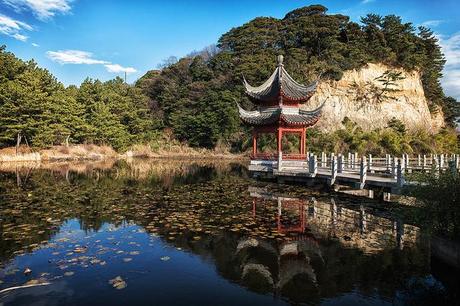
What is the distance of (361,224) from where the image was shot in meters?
12.0

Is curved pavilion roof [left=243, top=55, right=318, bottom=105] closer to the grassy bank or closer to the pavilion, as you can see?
the pavilion

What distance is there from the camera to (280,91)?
981 inches

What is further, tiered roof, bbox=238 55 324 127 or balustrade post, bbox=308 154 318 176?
tiered roof, bbox=238 55 324 127

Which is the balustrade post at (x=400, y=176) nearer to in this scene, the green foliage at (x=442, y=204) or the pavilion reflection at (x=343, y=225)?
the pavilion reflection at (x=343, y=225)

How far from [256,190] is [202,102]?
35749 millimetres

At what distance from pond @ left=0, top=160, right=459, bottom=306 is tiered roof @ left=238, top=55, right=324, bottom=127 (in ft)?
34.9

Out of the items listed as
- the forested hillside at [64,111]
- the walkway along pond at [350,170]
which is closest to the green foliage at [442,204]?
the walkway along pond at [350,170]

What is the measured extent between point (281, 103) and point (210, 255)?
18.2 meters

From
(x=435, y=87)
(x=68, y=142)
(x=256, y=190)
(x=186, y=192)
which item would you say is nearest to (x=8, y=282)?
(x=186, y=192)

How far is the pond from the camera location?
21.2 feet

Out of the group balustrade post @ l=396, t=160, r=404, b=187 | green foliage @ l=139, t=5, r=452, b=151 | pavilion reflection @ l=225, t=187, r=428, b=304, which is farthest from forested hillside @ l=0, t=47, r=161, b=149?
balustrade post @ l=396, t=160, r=404, b=187

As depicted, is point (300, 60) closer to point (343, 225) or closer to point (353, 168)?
point (353, 168)

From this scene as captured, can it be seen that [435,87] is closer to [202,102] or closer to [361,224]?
[202,102]

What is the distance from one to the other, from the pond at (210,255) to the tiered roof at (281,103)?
10625mm
